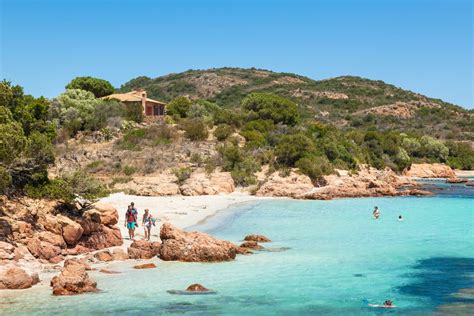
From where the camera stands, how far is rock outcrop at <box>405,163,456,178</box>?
69125 millimetres

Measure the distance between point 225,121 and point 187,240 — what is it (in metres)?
39.4

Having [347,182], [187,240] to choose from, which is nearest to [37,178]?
[187,240]

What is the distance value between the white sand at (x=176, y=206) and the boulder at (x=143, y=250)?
2.70 metres

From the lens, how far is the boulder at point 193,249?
17.8m

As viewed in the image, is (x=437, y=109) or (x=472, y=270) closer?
(x=472, y=270)

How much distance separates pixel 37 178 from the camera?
19.1 m

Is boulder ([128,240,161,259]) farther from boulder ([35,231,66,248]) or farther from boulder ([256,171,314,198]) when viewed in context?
boulder ([256,171,314,198])

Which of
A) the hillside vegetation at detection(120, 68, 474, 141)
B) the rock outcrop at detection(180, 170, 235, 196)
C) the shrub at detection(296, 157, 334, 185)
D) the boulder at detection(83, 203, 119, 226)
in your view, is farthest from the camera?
the hillside vegetation at detection(120, 68, 474, 141)

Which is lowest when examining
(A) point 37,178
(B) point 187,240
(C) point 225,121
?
(B) point 187,240

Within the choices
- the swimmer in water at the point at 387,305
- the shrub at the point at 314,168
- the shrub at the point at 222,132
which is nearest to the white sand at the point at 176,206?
the shrub at the point at 314,168

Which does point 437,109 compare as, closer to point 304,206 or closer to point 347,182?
point 347,182

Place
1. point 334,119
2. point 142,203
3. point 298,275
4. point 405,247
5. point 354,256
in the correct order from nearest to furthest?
point 298,275
point 354,256
point 405,247
point 142,203
point 334,119

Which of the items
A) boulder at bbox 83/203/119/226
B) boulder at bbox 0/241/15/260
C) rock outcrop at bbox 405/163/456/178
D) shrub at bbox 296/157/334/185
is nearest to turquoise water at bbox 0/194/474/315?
boulder at bbox 0/241/15/260

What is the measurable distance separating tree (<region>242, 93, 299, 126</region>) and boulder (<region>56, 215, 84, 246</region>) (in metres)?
43.6
